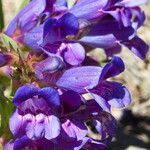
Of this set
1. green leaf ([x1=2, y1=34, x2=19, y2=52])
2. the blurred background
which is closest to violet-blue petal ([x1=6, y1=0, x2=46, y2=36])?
green leaf ([x1=2, y1=34, x2=19, y2=52])

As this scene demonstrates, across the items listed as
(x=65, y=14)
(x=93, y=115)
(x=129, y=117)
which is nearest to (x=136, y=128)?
(x=129, y=117)

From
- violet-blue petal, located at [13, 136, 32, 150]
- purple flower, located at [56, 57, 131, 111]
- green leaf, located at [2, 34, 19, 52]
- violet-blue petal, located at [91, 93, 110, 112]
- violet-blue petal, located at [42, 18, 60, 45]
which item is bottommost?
violet-blue petal, located at [13, 136, 32, 150]

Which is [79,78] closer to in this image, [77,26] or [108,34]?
[77,26]

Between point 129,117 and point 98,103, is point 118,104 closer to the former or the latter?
point 98,103

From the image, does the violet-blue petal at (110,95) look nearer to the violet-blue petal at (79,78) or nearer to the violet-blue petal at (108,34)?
the violet-blue petal at (79,78)

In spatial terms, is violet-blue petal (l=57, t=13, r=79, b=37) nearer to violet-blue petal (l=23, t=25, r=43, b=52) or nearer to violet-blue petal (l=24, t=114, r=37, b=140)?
violet-blue petal (l=23, t=25, r=43, b=52)

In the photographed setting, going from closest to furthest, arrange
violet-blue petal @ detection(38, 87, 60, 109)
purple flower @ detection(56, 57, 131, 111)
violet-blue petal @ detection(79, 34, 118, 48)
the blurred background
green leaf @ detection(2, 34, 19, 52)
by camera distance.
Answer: violet-blue petal @ detection(38, 87, 60, 109) < purple flower @ detection(56, 57, 131, 111) < green leaf @ detection(2, 34, 19, 52) < violet-blue petal @ detection(79, 34, 118, 48) < the blurred background

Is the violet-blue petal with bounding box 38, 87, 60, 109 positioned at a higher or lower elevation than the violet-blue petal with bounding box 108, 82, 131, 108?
higher
